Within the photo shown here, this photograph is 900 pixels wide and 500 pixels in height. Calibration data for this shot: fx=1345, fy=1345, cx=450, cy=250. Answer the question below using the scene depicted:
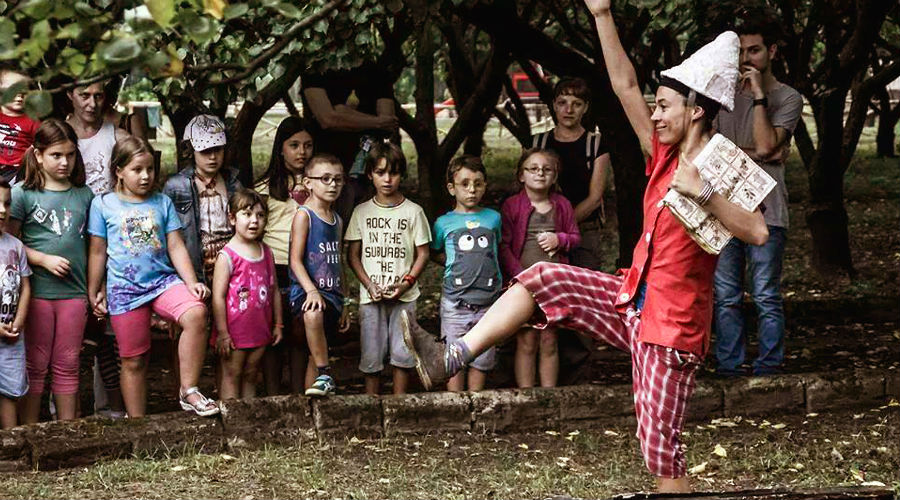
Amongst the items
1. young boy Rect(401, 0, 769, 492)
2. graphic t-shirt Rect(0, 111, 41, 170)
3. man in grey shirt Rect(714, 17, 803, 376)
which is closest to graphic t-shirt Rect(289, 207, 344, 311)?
graphic t-shirt Rect(0, 111, 41, 170)

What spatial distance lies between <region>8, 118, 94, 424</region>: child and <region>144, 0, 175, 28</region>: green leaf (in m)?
3.49

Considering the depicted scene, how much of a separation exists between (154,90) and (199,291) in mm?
1259

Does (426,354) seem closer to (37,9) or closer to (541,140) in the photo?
(541,140)

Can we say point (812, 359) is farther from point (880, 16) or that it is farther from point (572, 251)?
point (880, 16)

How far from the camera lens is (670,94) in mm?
4957

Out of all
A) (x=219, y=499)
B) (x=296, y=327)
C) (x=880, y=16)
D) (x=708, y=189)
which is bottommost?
(x=219, y=499)

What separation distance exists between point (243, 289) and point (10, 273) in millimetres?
1141

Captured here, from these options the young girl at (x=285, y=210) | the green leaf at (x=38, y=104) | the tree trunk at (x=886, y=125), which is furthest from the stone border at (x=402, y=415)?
the tree trunk at (x=886, y=125)

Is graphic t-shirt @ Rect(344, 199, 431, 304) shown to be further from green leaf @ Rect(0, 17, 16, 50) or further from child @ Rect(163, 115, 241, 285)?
green leaf @ Rect(0, 17, 16, 50)

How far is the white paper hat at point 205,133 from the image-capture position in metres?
6.95

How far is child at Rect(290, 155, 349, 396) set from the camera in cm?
690

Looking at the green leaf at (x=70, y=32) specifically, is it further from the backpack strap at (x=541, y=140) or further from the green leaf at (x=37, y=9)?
the backpack strap at (x=541, y=140)

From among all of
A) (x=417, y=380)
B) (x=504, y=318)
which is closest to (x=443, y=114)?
(x=417, y=380)

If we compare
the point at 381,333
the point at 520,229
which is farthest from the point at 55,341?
the point at 520,229
